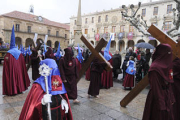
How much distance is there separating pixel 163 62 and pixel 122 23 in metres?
30.1

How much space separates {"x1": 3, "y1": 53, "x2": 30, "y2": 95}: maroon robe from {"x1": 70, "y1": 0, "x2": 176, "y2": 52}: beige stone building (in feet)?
82.1

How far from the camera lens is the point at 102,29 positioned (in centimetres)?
3394

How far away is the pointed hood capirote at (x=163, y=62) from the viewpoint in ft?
6.22

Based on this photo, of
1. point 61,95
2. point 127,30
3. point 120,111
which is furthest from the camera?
point 127,30

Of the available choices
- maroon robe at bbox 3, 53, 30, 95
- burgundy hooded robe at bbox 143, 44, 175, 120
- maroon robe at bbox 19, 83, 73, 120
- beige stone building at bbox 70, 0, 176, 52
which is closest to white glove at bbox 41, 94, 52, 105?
maroon robe at bbox 19, 83, 73, 120

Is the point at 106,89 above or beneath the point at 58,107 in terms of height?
beneath

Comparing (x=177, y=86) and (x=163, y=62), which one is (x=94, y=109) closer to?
(x=177, y=86)

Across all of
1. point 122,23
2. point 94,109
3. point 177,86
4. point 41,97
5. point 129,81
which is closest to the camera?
point 41,97

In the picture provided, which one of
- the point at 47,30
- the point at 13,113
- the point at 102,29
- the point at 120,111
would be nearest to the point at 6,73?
the point at 13,113

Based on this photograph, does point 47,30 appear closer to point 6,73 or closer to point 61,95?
point 6,73

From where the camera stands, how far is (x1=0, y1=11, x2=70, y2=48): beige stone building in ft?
100

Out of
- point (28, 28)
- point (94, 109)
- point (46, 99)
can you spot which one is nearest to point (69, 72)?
point (94, 109)

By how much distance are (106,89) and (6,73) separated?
3966 millimetres

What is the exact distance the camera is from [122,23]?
30.2 metres
